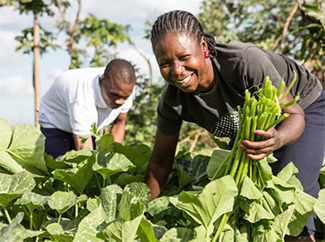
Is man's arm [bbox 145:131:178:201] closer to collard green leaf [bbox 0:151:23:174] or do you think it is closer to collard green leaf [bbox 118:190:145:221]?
collard green leaf [bbox 0:151:23:174]

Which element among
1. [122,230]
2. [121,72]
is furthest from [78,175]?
[121,72]

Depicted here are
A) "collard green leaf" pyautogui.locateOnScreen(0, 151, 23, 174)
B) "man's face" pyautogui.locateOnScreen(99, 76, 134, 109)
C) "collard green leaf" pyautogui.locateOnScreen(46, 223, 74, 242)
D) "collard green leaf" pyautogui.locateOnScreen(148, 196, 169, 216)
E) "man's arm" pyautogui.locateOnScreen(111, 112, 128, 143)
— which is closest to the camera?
"collard green leaf" pyautogui.locateOnScreen(46, 223, 74, 242)

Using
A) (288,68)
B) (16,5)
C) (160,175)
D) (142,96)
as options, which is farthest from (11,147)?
(142,96)

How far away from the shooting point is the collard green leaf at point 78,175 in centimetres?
199

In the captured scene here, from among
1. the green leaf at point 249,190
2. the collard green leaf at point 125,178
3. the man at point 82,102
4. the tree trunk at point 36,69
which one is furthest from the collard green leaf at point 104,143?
the tree trunk at point 36,69

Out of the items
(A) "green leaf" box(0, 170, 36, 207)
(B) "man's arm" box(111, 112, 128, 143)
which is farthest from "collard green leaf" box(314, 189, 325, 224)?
(B) "man's arm" box(111, 112, 128, 143)

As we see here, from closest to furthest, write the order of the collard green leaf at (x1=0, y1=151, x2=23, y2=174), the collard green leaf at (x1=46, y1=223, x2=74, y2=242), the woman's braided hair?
the collard green leaf at (x1=46, y1=223, x2=74, y2=242)
the woman's braided hair
the collard green leaf at (x1=0, y1=151, x2=23, y2=174)

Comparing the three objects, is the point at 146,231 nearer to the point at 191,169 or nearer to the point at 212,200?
the point at 212,200

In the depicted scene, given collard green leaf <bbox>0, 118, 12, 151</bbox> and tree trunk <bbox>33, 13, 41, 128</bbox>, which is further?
tree trunk <bbox>33, 13, 41, 128</bbox>

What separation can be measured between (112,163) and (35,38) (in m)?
3.65

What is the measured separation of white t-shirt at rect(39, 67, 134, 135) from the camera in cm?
293

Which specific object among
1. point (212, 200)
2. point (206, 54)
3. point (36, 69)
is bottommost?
point (36, 69)

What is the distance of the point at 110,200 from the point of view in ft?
5.96

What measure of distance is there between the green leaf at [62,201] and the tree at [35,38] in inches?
134
